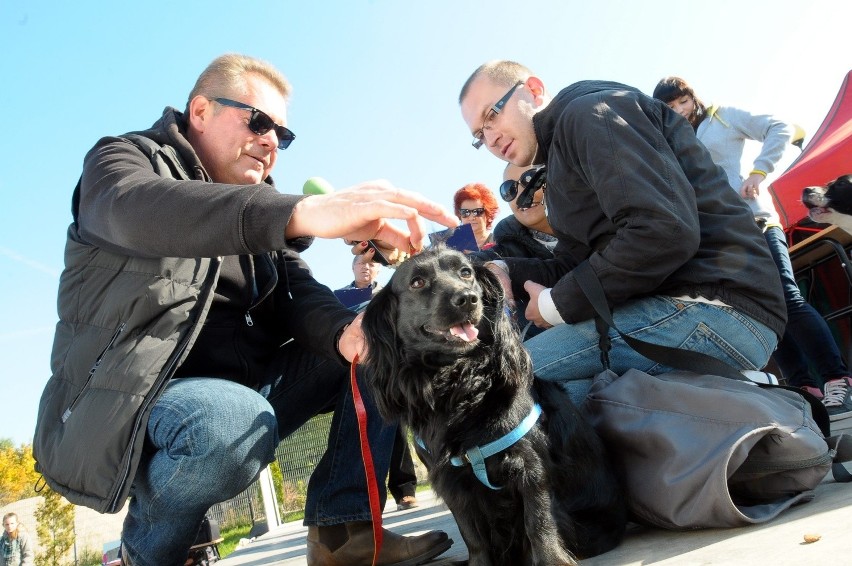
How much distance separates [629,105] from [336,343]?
1410 mm

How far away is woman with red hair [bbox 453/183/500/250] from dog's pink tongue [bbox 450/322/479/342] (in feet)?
10.0

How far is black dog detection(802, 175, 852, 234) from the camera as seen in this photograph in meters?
5.15

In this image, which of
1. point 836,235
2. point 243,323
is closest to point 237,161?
point 243,323

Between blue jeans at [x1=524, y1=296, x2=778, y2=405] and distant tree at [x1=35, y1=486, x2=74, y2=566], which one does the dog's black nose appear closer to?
blue jeans at [x1=524, y1=296, x2=778, y2=405]

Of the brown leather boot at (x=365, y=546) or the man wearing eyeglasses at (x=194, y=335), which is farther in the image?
the brown leather boot at (x=365, y=546)

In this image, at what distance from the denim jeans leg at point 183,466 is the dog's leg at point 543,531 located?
2.91ft

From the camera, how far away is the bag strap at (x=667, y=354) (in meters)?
2.18

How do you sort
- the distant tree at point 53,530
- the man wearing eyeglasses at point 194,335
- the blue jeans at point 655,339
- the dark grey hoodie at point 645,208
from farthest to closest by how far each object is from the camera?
the distant tree at point 53,530 → the blue jeans at point 655,339 → the dark grey hoodie at point 645,208 → the man wearing eyeglasses at point 194,335

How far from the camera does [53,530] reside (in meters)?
14.6

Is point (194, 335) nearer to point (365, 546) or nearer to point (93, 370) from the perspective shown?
point (93, 370)

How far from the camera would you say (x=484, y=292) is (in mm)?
2279

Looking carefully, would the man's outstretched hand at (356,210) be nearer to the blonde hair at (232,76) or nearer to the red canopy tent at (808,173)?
the blonde hair at (232,76)

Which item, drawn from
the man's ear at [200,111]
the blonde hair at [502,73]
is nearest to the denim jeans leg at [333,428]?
the man's ear at [200,111]

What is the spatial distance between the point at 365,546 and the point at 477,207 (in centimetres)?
330
